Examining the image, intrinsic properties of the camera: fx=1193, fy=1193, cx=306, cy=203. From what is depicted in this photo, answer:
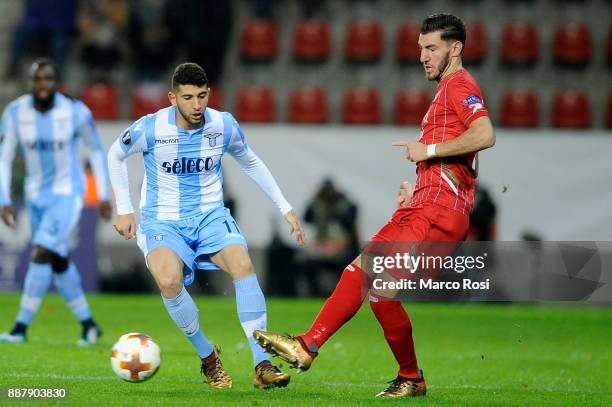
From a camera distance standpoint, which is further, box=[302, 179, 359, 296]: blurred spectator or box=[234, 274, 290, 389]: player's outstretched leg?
box=[302, 179, 359, 296]: blurred spectator

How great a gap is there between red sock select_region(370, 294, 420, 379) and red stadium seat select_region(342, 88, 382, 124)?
39.8ft

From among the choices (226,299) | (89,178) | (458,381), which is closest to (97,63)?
(89,178)

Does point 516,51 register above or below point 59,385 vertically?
above

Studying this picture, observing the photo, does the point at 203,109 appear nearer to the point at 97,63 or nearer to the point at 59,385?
the point at 59,385

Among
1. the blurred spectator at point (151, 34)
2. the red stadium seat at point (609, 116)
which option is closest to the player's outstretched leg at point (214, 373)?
the blurred spectator at point (151, 34)

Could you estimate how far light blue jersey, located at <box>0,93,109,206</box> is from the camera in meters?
10.9

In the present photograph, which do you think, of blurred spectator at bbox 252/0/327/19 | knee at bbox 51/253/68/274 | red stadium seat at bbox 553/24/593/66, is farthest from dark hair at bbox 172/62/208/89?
red stadium seat at bbox 553/24/593/66

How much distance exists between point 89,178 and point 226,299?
268cm

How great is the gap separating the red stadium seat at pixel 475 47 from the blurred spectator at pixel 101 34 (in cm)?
568

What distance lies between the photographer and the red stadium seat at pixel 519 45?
783 inches

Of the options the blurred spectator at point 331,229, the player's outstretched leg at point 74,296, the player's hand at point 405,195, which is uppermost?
the player's hand at point 405,195

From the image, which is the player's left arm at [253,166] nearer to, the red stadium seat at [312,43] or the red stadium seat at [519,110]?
the red stadium seat at [519,110]

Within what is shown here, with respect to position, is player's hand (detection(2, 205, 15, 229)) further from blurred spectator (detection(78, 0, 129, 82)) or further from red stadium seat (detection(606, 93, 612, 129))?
red stadium seat (detection(606, 93, 612, 129))

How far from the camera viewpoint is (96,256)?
17.2 metres
